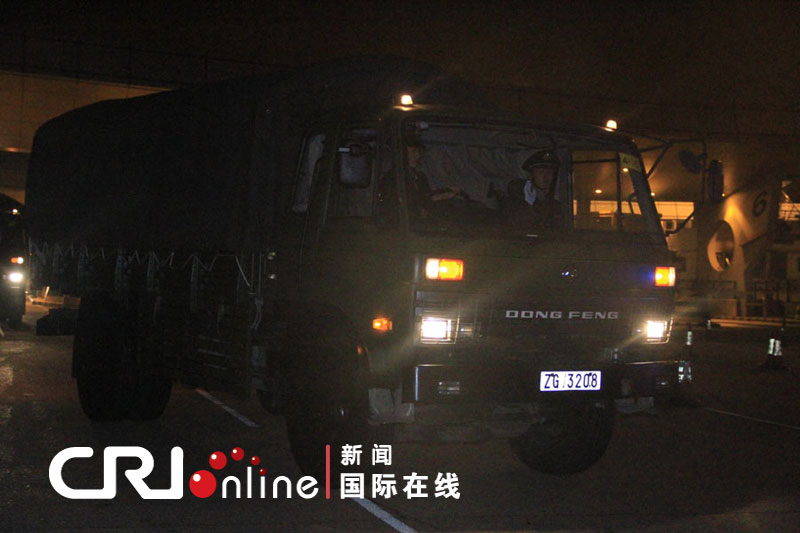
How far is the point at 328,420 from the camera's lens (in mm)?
7367

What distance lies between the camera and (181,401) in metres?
12.4

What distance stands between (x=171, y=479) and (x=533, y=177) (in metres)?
3.38

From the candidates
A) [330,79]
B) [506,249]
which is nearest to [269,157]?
[330,79]

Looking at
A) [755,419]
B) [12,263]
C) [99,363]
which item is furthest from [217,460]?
[12,263]

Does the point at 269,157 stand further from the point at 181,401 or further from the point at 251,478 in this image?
the point at 181,401

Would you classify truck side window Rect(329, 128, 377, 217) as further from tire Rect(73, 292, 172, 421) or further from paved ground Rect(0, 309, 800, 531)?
tire Rect(73, 292, 172, 421)

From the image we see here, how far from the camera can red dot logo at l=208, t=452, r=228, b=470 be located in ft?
28.5

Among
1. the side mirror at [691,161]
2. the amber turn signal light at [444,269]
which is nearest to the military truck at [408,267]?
the amber turn signal light at [444,269]

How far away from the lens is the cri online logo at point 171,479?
7.52m

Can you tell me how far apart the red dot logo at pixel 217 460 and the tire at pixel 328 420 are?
1204mm

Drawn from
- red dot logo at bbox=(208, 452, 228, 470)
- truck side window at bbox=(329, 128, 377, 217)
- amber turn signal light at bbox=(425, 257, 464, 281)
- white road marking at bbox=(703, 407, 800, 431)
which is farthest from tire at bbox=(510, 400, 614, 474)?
white road marking at bbox=(703, 407, 800, 431)

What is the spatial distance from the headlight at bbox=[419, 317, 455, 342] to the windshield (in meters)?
0.85

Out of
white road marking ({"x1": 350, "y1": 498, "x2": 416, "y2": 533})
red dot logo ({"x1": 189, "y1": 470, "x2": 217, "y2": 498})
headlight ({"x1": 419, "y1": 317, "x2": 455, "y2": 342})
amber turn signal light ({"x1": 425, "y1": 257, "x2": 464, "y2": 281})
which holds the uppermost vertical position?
amber turn signal light ({"x1": 425, "y1": 257, "x2": 464, "y2": 281})

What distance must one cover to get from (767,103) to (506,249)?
37.0m
